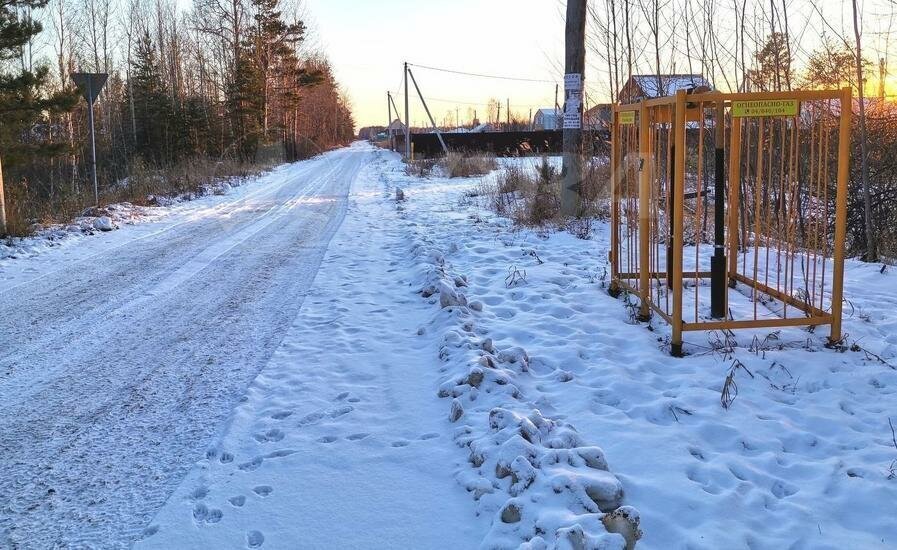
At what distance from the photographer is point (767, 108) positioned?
4.83 meters

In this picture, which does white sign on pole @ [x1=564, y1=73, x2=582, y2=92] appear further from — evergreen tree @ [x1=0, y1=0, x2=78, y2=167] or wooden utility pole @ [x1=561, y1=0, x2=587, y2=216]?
evergreen tree @ [x1=0, y1=0, x2=78, y2=167]

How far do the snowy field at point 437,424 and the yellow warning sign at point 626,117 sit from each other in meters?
1.67

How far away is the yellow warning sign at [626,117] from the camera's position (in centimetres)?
612

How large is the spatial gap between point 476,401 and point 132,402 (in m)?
2.16

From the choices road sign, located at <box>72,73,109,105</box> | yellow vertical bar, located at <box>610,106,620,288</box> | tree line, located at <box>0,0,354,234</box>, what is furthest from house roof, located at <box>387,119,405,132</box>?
yellow vertical bar, located at <box>610,106,620,288</box>

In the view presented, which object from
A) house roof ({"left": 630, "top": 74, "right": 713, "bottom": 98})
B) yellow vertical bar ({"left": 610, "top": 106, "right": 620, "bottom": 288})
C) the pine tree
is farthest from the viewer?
the pine tree

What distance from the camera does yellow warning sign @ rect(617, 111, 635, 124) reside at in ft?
20.1

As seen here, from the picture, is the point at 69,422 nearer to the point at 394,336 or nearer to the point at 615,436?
the point at 394,336

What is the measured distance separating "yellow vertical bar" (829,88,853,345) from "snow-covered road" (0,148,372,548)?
4.23 metres

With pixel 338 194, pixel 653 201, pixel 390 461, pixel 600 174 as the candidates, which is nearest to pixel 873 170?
pixel 600 174

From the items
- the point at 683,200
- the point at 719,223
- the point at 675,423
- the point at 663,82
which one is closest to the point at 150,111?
the point at 663,82

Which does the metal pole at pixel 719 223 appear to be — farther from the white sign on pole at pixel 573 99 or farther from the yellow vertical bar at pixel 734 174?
the white sign on pole at pixel 573 99

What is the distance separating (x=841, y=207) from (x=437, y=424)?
135 inches

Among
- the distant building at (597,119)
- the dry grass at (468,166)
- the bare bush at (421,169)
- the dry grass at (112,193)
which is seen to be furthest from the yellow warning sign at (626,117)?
the bare bush at (421,169)
